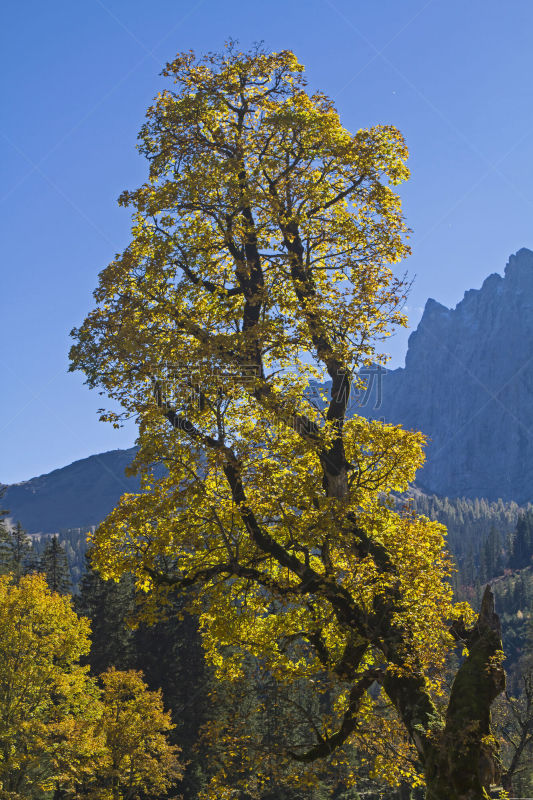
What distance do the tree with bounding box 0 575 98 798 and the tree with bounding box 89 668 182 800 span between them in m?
0.96

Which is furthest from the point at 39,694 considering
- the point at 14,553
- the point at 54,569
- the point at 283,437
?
the point at 14,553

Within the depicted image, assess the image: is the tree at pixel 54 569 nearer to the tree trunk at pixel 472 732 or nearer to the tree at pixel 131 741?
the tree at pixel 131 741

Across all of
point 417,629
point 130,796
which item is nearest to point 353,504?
point 417,629

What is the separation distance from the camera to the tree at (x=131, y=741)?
31.0 m

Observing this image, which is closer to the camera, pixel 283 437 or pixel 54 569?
pixel 283 437

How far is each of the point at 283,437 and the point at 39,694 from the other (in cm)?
2269

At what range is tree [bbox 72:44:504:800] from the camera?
12.4 m

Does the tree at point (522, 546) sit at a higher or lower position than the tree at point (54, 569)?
lower

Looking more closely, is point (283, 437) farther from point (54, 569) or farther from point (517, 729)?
point (54, 569)

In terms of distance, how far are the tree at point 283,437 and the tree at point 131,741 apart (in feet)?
61.5

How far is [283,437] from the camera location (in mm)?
14266

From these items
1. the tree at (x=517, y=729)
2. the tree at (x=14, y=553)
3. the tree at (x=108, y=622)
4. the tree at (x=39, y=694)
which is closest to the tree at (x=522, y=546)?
the tree at (x=14, y=553)

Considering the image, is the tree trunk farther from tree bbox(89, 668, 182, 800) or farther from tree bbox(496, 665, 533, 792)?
tree bbox(89, 668, 182, 800)

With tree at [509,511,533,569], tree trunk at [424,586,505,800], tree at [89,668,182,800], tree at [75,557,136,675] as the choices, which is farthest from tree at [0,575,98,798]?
tree at [509,511,533,569]
